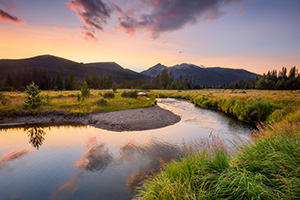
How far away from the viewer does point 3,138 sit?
1278 centimetres

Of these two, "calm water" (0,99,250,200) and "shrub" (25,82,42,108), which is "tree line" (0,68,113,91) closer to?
"shrub" (25,82,42,108)

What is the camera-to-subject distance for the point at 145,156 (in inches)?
384

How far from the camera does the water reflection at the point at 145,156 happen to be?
755cm

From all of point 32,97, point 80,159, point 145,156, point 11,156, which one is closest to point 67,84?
point 32,97

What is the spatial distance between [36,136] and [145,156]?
1133cm

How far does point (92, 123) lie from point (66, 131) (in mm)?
3204

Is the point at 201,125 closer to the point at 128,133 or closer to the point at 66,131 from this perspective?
the point at 128,133

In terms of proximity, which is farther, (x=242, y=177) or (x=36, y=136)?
(x=36, y=136)

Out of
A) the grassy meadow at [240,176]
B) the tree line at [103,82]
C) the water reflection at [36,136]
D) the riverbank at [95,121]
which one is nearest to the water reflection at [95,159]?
the riverbank at [95,121]

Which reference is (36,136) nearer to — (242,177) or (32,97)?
(32,97)

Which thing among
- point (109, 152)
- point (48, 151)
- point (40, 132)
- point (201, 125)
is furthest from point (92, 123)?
point (201, 125)

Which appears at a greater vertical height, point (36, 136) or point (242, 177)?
point (242, 177)

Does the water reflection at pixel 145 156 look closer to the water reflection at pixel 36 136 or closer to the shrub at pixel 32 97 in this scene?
the water reflection at pixel 36 136

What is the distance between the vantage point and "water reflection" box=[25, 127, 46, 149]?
11.9 m
